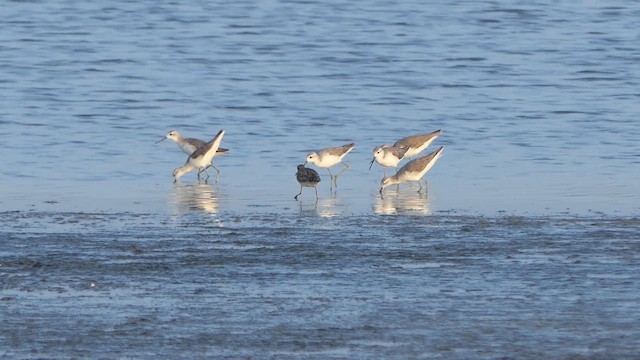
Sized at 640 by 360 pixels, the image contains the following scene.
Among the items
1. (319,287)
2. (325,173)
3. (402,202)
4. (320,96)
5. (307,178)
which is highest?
(319,287)

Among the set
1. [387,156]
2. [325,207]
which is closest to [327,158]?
[387,156]

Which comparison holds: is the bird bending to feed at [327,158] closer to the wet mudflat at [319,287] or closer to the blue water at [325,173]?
the blue water at [325,173]

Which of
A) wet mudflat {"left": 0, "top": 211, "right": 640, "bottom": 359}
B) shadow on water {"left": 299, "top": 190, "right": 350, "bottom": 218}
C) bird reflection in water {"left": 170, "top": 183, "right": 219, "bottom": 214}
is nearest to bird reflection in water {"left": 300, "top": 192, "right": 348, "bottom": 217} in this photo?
shadow on water {"left": 299, "top": 190, "right": 350, "bottom": 218}

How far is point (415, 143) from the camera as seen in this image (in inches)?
651

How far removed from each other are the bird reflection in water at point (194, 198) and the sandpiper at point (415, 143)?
2.59 meters

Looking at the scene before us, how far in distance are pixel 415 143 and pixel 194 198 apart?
11.9 feet

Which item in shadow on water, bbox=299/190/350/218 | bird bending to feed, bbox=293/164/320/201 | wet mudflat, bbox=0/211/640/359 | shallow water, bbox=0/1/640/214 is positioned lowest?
shallow water, bbox=0/1/640/214

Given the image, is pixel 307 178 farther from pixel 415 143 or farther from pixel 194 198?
pixel 415 143

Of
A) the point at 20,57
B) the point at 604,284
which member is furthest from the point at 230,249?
the point at 20,57

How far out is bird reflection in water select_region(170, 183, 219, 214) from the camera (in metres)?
12.8

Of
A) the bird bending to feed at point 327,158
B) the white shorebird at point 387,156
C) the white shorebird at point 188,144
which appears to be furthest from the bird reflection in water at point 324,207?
the white shorebird at point 188,144

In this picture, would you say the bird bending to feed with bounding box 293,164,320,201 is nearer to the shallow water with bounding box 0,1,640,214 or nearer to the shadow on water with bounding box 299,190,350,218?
the shadow on water with bounding box 299,190,350,218

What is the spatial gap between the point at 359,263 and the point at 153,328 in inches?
84.0

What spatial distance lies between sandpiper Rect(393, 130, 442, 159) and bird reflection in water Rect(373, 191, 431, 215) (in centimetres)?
207
